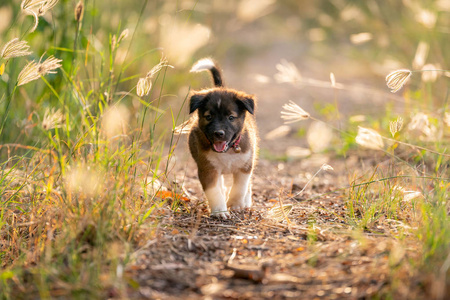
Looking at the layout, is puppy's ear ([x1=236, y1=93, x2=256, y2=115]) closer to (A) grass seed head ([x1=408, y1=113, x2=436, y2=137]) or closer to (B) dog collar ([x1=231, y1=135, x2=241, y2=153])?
(B) dog collar ([x1=231, y1=135, x2=241, y2=153])

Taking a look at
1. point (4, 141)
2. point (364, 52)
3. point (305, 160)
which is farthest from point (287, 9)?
point (4, 141)

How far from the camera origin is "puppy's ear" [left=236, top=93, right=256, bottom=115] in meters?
4.33

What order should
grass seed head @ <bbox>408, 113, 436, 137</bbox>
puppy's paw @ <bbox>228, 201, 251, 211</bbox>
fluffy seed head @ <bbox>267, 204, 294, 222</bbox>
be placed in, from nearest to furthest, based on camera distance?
fluffy seed head @ <bbox>267, 204, 294, 222</bbox>
grass seed head @ <bbox>408, 113, 436, 137</bbox>
puppy's paw @ <bbox>228, 201, 251, 211</bbox>

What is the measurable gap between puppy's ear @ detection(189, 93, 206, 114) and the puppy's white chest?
0.39 m

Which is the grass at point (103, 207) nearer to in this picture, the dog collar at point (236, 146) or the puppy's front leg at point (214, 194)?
the puppy's front leg at point (214, 194)

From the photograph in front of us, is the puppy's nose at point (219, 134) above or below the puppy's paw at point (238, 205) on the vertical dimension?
above

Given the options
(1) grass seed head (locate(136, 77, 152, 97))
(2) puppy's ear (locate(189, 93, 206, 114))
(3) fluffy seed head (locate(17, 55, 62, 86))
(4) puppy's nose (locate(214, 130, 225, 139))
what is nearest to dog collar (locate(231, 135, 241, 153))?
(4) puppy's nose (locate(214, 130, 225, 139))

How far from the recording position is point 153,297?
8.12 feet

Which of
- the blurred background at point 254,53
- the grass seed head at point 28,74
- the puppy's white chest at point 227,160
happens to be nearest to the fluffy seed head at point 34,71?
the grass seed head at point 28,74

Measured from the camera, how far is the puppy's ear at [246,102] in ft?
14.2

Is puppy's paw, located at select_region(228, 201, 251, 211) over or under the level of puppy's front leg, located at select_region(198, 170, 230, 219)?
under

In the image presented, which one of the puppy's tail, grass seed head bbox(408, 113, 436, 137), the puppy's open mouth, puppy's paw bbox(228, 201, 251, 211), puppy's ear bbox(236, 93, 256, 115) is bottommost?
puppy's paw bbox(228, 201, 251, 211)

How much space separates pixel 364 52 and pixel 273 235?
10366 millimetres

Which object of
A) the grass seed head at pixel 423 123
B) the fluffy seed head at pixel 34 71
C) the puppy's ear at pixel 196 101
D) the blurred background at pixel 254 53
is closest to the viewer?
the fluffy seed head at pixel 34 71
